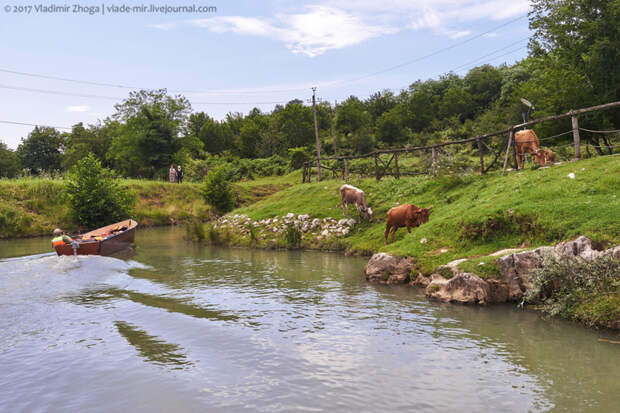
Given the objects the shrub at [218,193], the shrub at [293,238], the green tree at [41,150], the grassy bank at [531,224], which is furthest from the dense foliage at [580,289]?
the green tree at [41,150]

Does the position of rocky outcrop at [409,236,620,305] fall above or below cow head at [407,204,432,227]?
below

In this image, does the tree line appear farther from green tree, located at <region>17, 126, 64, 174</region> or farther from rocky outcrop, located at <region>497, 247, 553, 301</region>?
rocky outcrop, located at <region>497, 247, 553, 301</region>

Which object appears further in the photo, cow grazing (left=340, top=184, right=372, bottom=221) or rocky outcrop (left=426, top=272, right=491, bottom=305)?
cow grazing (left=340, top=184, right=372, bottom=221)

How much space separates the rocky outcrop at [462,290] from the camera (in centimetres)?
934

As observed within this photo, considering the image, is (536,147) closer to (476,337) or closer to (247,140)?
(476,337)

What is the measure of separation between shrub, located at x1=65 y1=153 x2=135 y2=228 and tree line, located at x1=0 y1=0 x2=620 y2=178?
12.2 metres

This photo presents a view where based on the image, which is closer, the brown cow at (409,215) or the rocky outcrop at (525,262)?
the rocky outcrop at (525,262)

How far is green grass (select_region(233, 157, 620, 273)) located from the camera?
9.77m

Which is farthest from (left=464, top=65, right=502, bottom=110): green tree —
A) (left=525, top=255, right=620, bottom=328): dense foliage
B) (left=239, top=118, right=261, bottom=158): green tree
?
(left=525, top=255, right=620, bottom=328): dense foliage

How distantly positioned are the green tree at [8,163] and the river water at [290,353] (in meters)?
83.2

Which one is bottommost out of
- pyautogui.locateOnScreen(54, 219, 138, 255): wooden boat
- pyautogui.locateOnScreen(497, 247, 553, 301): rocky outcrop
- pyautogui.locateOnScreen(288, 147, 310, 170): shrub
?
pyautogui.locateOnScreen(497, 247, 553, 301): rocky outcrop

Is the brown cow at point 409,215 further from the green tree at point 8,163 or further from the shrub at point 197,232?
the green tree at point 8,163

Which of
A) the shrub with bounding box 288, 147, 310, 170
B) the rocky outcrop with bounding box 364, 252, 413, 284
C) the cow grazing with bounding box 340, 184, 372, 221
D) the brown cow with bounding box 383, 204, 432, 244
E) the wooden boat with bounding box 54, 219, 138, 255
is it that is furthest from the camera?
the shrub with bounding box 288, 147, 310, 170

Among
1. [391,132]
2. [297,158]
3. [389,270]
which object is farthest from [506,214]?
[391,132]
